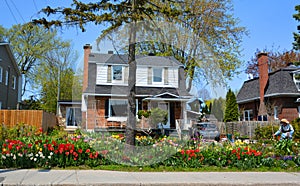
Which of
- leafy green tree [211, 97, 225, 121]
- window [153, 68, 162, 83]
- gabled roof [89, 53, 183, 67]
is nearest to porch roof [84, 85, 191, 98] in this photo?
window [153, 68, 162, 83]

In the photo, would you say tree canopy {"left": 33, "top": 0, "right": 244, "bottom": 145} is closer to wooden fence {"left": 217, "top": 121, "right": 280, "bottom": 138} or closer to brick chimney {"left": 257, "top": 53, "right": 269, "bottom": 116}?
wooden fence {"left": 217, "top": 121, "right": 280, "bottom": 138}

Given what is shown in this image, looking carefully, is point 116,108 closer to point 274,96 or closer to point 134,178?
point 134,178

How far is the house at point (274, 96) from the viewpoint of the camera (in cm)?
2392

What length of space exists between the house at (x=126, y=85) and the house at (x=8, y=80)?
15744mm

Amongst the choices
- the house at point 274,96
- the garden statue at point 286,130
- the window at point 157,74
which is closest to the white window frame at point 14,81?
the window at point 157,74

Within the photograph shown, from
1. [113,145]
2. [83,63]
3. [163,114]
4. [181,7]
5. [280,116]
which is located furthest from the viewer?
[280,116]

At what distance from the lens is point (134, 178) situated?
22.7 ft

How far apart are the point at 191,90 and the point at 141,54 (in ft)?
8.06

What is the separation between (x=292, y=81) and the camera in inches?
984

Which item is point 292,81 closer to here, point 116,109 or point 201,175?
point 116,109

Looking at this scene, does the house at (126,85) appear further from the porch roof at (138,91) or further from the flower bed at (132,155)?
the flower bed at (132,155)

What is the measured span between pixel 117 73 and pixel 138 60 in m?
0.85

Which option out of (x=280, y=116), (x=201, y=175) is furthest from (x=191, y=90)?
(x=280, y=116)

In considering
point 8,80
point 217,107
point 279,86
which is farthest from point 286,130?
point 8,80
